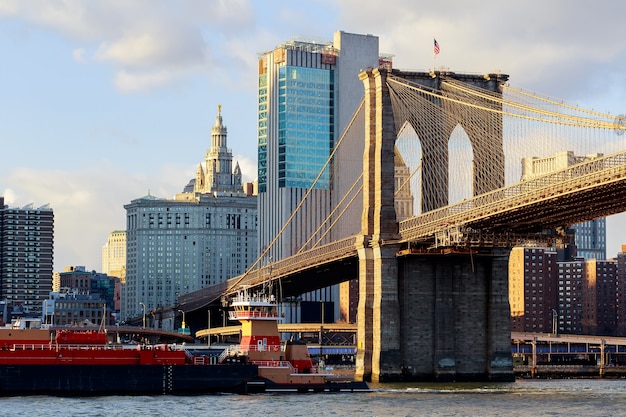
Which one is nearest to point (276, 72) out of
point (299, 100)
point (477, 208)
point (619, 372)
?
point (299, 100)

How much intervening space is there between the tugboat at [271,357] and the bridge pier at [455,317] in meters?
13.8

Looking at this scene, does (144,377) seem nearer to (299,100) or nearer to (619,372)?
(619,372)

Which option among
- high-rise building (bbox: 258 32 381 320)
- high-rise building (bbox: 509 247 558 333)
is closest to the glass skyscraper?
high-rise building (bbox: 258 32 381 320)

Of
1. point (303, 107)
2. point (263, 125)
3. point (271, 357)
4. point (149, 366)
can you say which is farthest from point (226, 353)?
point (263, 125)

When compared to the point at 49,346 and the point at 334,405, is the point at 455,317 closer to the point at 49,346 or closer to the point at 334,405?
the point at 334,405

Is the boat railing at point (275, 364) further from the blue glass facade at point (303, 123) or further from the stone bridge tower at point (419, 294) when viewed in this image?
the blue glass facade at point (303, 123)

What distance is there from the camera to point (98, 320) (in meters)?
196

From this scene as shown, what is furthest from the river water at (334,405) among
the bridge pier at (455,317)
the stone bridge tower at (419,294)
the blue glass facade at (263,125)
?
the blue glass facade at (263,125)

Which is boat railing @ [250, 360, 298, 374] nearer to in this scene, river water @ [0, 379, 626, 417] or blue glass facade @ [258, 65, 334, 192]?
river water @ [0, 379, 626, 417]

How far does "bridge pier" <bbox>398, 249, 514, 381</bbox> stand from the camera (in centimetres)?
8569

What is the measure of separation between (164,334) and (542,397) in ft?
203

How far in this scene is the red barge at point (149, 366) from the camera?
65.8m

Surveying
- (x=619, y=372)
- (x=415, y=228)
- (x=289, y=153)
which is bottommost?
(x=619, y=372)

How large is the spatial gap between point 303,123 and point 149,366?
115 metres
